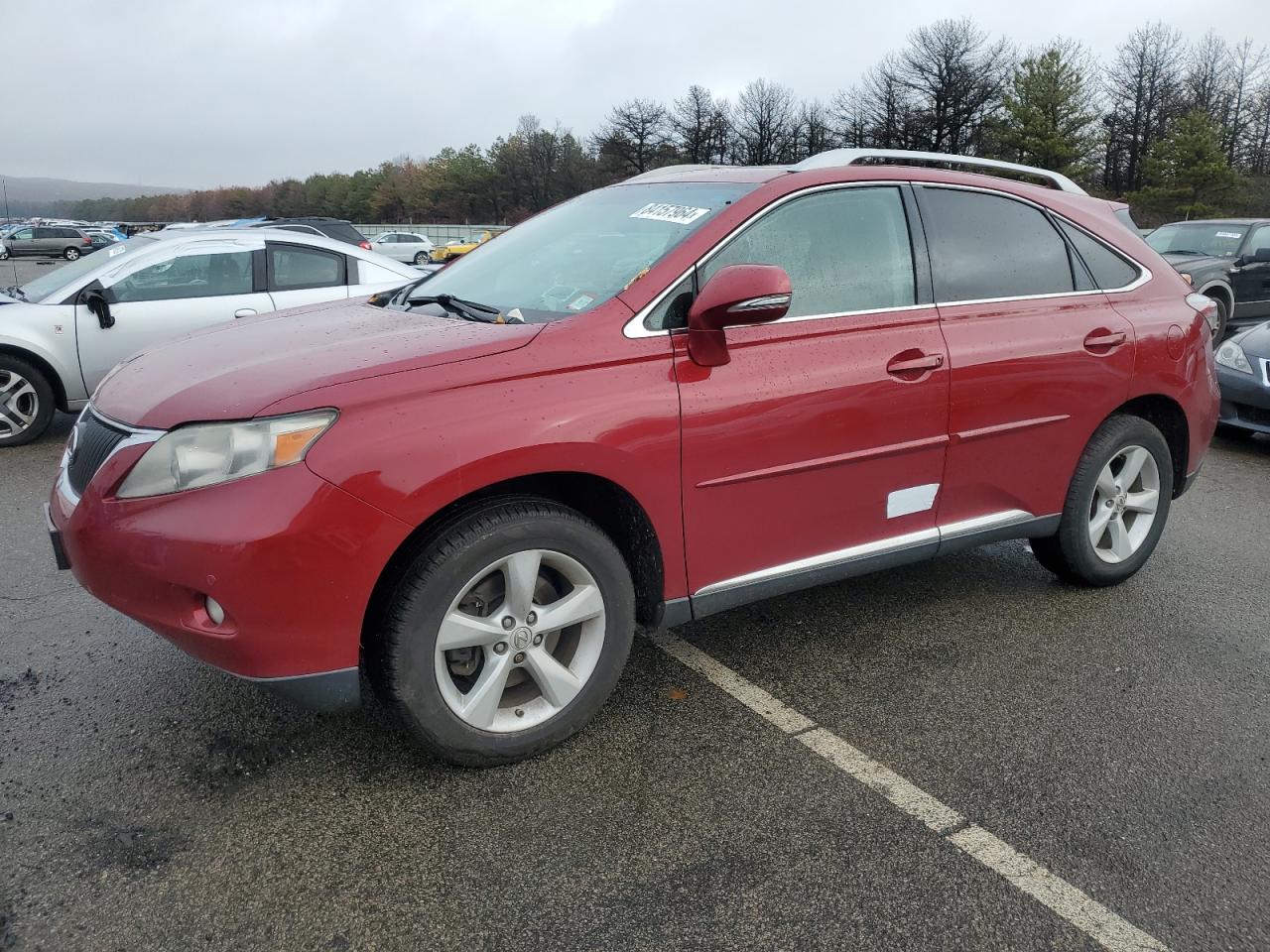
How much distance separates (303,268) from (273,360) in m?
5.27

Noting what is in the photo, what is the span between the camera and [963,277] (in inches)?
138

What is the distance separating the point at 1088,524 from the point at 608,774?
2422mm

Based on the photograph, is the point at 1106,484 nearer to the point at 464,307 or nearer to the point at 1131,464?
the point at 1131,464

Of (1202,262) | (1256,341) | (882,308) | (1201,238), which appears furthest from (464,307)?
(1201,238)

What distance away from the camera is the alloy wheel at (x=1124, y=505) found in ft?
13.2

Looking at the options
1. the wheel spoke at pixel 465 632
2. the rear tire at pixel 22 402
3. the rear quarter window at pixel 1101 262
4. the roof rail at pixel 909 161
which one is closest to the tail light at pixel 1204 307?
the rear quarter window at pixel 1101 262

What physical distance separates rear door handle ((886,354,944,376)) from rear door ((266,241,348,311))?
5250 millimetres

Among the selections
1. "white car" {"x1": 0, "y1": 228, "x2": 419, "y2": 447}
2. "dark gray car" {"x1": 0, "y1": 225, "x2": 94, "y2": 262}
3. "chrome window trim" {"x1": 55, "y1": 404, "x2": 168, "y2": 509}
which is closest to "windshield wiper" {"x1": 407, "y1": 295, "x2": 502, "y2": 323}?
"chrome window trim" {"x1": 55, "y1": 404, "x2": 168, "y2": 509}

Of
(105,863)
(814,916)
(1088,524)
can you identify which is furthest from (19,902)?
(1088,524)

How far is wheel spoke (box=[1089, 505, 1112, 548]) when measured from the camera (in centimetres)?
404

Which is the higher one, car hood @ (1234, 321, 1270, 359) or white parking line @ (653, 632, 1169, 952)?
car hood @ (1234, 321, 1270, 359)

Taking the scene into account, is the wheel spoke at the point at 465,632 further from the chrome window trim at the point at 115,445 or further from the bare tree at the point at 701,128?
the bare tree at the point at 701,128

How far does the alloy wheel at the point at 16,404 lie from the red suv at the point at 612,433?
450cm

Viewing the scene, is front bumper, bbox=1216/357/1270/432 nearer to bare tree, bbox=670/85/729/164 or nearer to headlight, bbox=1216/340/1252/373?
headlight, bbox=1216/340/1252/373
